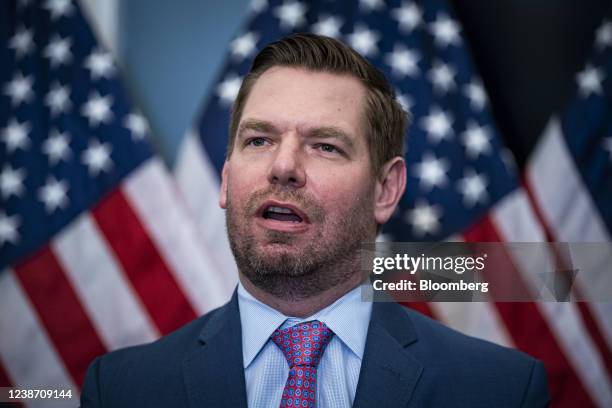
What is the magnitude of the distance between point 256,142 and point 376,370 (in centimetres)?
63

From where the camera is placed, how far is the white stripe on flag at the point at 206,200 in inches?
92.3

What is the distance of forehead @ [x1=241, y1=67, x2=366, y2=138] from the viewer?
1529mm

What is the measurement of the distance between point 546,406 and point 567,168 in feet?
3.31

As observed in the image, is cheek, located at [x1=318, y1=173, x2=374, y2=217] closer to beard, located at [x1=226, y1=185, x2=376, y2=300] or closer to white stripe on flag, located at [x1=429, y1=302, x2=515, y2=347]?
beard, located at [x1=226, y1=185, x2=376, y2=300]

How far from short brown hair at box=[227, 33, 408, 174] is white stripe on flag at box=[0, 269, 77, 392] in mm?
1102

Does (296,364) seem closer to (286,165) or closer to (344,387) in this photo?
(344,387)

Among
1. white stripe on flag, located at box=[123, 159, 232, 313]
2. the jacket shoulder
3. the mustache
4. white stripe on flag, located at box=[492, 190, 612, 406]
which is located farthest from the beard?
white stripe on flag, located at box=[492, 190, 612, 406]

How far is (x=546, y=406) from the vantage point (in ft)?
5.38

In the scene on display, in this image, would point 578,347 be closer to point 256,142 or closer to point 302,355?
point 302,355

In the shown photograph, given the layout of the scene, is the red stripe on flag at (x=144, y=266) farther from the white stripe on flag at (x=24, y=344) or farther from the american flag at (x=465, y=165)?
the white stripe on flag at (x=24, y=344)

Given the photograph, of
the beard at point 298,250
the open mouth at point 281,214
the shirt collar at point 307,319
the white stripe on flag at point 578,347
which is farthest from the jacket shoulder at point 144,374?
the white stripe on flag at point 578,347

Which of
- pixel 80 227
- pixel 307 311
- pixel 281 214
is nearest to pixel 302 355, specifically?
pixel 307 311

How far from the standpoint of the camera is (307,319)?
1529mm

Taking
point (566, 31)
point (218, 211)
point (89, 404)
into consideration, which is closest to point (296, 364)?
point (89, 404)
